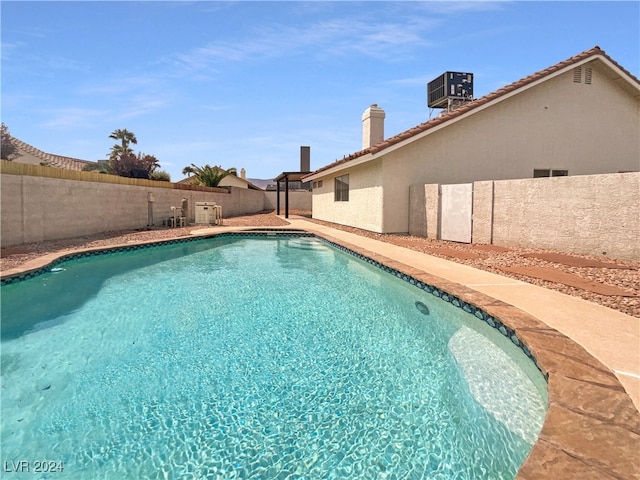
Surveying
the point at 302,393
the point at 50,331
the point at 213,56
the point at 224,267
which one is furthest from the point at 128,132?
the point at 302,393

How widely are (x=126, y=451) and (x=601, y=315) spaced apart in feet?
17.8

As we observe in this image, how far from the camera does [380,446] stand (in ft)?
9.16

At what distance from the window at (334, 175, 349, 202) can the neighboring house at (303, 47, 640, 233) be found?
11.3 ft

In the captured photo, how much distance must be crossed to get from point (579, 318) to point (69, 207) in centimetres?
1488

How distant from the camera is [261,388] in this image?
368cm

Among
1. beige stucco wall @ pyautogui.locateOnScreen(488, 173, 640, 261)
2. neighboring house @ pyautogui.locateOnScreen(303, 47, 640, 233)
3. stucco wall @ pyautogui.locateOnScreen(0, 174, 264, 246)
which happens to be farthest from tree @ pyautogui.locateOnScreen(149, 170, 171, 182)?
beige stucco wall @ pyautogui.locateOnScreen(488, 173, 640, 261)

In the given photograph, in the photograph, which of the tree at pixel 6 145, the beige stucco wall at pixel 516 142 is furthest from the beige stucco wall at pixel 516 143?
the tree at pixel 6 145

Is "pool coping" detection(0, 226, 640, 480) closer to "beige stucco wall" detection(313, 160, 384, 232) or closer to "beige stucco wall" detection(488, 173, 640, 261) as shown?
"beige stucco wall" detection(488, 173, 640, 261)

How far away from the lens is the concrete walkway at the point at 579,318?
3.18 m

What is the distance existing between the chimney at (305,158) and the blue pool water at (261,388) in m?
34.1

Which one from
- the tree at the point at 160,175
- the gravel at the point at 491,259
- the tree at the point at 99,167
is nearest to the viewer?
the gravel at the point at 491,259

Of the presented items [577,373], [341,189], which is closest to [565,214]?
[577,373]

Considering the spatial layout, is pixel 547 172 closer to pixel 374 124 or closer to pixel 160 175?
Result: pixel 374 124

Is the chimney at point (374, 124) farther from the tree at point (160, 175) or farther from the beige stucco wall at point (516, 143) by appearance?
the tree at point (160, 175)
